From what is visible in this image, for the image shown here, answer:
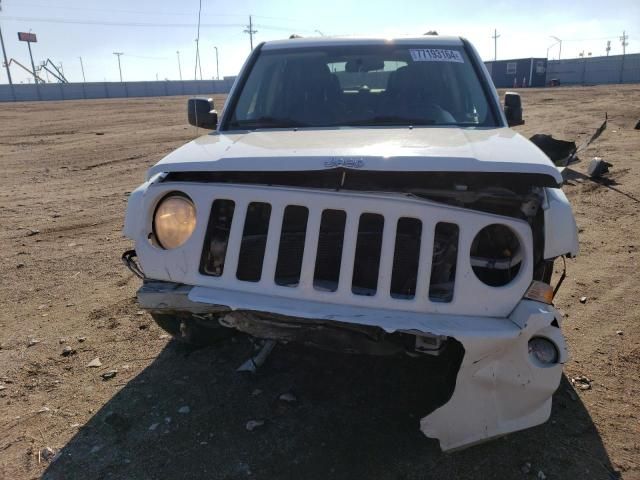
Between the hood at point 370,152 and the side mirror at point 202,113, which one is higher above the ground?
the side mirror at point 202,113

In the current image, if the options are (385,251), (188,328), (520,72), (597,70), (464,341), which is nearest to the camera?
(464,341)

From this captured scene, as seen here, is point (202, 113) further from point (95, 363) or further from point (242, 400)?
point (242, 400)

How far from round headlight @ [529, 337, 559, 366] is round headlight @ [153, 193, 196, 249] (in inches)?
62.9

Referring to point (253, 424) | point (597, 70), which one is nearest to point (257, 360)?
point (253, 424)

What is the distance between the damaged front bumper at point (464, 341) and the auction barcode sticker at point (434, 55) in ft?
7.49

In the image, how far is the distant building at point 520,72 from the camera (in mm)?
54281

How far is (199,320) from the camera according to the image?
2.55 metres

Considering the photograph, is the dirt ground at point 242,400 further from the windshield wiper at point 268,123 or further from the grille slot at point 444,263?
the windshield wiper at point 268,123

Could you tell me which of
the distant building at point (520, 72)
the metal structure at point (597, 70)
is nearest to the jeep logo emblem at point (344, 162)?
the distant building at point (520, 72)

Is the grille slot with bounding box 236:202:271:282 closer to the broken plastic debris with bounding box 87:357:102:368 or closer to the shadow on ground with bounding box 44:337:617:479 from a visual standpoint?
the shadow on ground with bounding box 44:337:617:479

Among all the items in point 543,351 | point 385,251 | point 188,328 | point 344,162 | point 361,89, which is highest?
point 361,89

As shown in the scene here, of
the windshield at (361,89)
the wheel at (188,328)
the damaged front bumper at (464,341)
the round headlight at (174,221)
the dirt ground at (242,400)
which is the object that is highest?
the windshield at (361,89)

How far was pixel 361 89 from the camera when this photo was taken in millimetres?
3645

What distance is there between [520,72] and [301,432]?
61.1 meters
